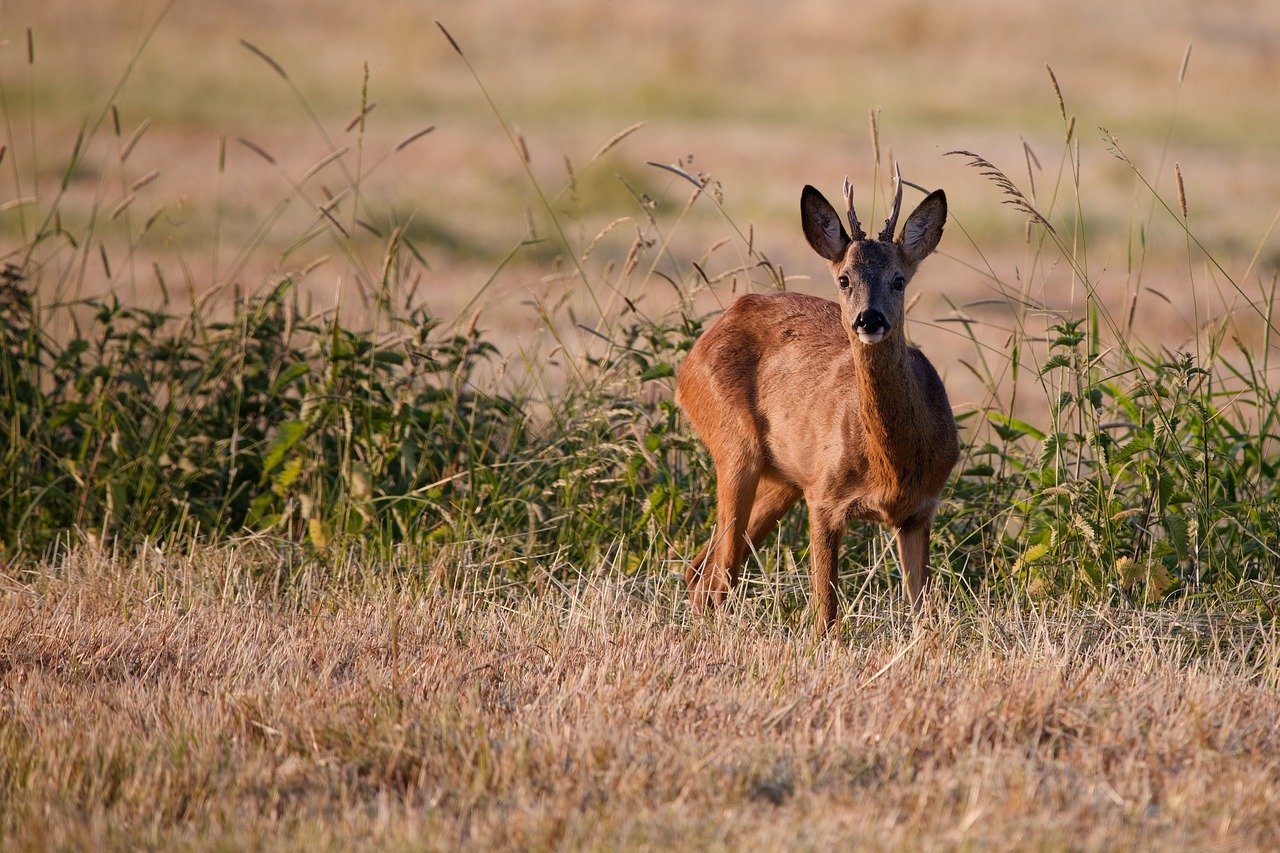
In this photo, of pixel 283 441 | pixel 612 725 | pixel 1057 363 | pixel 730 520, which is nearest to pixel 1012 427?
pixel 1057 363

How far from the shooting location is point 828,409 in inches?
216

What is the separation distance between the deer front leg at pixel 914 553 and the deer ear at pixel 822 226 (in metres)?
0.94

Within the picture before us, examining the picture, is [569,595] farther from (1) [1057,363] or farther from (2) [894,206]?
(1) [1057,363]

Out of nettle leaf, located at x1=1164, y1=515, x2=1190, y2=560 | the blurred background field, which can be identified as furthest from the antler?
the blurred background field

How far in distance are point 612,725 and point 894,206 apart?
6.42 feet

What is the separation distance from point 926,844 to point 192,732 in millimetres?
1855

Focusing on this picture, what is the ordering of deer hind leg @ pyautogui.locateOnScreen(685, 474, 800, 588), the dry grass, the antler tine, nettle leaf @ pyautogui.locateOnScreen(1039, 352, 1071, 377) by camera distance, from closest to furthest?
the dry grass → the antler tine → nettle leaf @ pyautogui.locateOnScreen(1039, 352, 1071, 377) → deer hind leg @ pyautogui.locateOnScreen(685, 474, 800, 588)

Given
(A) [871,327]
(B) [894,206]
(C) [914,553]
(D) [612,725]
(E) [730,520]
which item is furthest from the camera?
(E) [730,520]

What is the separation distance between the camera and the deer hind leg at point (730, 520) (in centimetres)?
576

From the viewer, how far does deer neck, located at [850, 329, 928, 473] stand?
5066 mm

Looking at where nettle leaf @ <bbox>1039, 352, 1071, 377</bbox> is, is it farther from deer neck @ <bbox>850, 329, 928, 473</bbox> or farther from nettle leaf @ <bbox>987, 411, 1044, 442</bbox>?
deer neck @ <bbox>850, 329, 928, 473</bbox>

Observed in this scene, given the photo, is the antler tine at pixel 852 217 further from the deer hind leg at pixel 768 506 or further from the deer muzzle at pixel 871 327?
the deer hind leg at pixel 768 506

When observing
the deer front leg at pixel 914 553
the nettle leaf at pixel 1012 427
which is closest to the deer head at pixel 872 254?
the deer front leg at pixel 914 553

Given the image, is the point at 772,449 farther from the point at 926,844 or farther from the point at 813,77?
the point at 813,77
